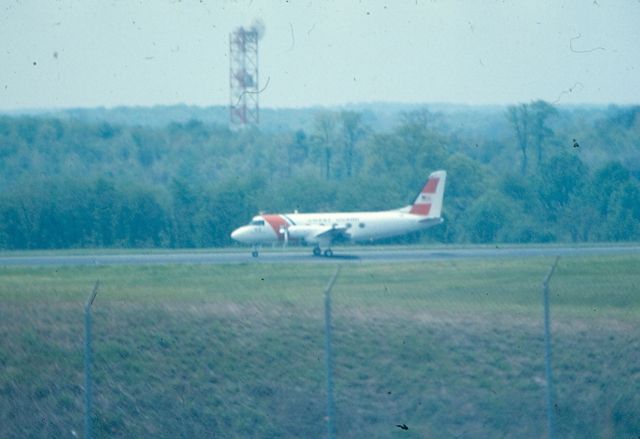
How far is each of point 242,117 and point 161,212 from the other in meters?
23.9

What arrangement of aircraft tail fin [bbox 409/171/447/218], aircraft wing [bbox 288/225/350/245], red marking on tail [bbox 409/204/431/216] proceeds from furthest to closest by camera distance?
red marking on tail [bbox 409/204/431/216], aircraft tail fin [bbox 409/171/447/218], aircraft wing [bbox 288/225/350/245]

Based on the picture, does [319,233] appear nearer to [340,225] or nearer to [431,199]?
[340,225]

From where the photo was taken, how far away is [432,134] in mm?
77812

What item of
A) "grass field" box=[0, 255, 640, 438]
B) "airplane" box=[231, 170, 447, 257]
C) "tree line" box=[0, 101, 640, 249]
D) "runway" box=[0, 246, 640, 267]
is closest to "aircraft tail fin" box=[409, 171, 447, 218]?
"airplane" box=[231, 170, 447, 257]

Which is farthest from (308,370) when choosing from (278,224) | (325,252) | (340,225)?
(278,224)

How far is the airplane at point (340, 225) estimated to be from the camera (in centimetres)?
4991

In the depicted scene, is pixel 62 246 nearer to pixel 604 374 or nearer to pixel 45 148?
pixel 45 148

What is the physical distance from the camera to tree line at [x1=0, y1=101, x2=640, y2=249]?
60406 millimetres

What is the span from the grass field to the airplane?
31.2m

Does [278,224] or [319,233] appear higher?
[278,224]

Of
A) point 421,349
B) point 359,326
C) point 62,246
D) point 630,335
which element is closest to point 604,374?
point 630,335

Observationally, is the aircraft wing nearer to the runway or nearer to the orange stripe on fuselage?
the runway

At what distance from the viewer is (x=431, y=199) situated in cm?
5262

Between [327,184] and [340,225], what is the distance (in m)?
17.9
